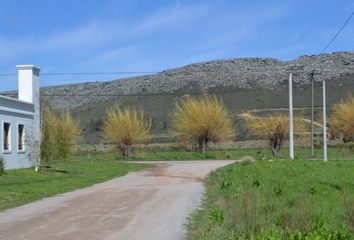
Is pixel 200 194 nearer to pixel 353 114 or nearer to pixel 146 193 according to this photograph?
pixel 146 193

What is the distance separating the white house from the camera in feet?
117

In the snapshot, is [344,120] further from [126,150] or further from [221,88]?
[221,88]

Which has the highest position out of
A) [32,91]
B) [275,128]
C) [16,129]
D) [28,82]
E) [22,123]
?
[28,82]

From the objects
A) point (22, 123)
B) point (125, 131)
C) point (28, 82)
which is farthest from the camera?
point (125, 131)

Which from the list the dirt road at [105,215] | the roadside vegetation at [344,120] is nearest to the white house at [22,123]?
the dirt road at [105,215]

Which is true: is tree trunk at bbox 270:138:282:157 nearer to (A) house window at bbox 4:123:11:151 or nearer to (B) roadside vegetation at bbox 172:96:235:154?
(B) roadside vegetation at bbox 172:96:235:154

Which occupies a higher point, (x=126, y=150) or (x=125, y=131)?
(x=125, y=131)

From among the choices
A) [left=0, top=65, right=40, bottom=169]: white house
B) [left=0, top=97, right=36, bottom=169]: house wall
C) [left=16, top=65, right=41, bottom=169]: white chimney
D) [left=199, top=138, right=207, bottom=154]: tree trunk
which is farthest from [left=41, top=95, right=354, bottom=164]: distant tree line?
[left=0, top=97, right=36, bottom=169]: house wall

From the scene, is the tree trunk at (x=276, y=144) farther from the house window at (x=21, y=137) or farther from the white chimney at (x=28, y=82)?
the house window at (x=21, y=137)

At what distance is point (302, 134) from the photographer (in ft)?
260

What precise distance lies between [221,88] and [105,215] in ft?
341

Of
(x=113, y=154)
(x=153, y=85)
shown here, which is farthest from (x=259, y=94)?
(x=113, y=154)

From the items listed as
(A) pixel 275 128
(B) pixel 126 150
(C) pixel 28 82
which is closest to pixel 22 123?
(C) pixel 28 82

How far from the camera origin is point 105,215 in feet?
52.4
